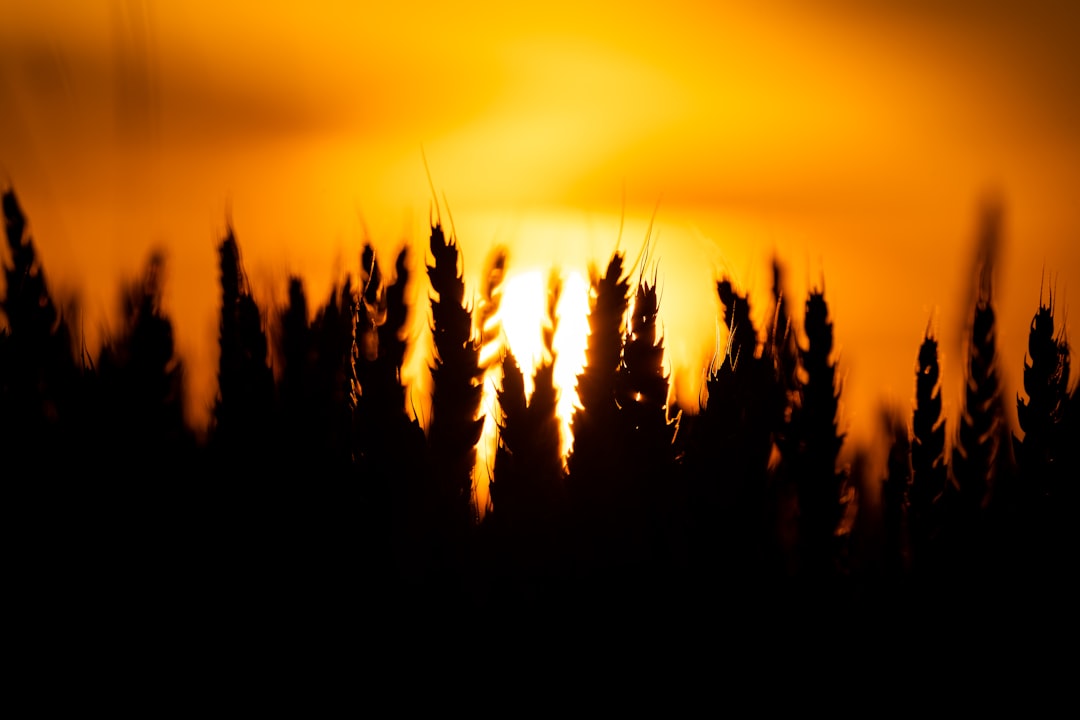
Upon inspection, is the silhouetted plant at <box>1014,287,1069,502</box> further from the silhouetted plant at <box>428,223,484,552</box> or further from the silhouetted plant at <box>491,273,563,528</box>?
the silhouetted plant at <box>428,223,484,552</box>

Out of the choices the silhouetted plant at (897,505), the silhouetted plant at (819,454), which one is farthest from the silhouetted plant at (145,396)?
the silhouetted plant at (897,505)

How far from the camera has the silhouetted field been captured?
2.12 metres

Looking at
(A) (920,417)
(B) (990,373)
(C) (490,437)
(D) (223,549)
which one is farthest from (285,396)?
(B) (990,373)

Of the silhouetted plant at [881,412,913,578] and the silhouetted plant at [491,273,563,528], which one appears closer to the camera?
the silhouetted plant at [491,273,563,528]

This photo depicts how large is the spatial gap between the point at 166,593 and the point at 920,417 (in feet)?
6.35

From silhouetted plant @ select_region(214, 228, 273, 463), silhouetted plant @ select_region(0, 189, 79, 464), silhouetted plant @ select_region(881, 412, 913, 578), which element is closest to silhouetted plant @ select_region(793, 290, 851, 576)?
silhouetted plant @ select_region(881, 412, 913, 578)

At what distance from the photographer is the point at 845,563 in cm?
232

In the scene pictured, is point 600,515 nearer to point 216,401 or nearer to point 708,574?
point 708,574

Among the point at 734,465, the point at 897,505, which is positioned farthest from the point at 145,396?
the point at 897,505

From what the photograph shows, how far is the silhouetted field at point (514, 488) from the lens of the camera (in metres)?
2.12

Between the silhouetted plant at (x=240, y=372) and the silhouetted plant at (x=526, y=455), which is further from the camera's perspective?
the silhouetted plant at (x=240, y=372)

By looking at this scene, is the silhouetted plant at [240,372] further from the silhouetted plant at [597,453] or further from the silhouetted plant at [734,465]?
the silhouetted plant at [734,465]

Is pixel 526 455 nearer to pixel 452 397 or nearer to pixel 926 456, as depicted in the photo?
pixel 452 397

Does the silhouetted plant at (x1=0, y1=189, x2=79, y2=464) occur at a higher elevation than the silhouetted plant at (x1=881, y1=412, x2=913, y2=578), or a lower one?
higher
